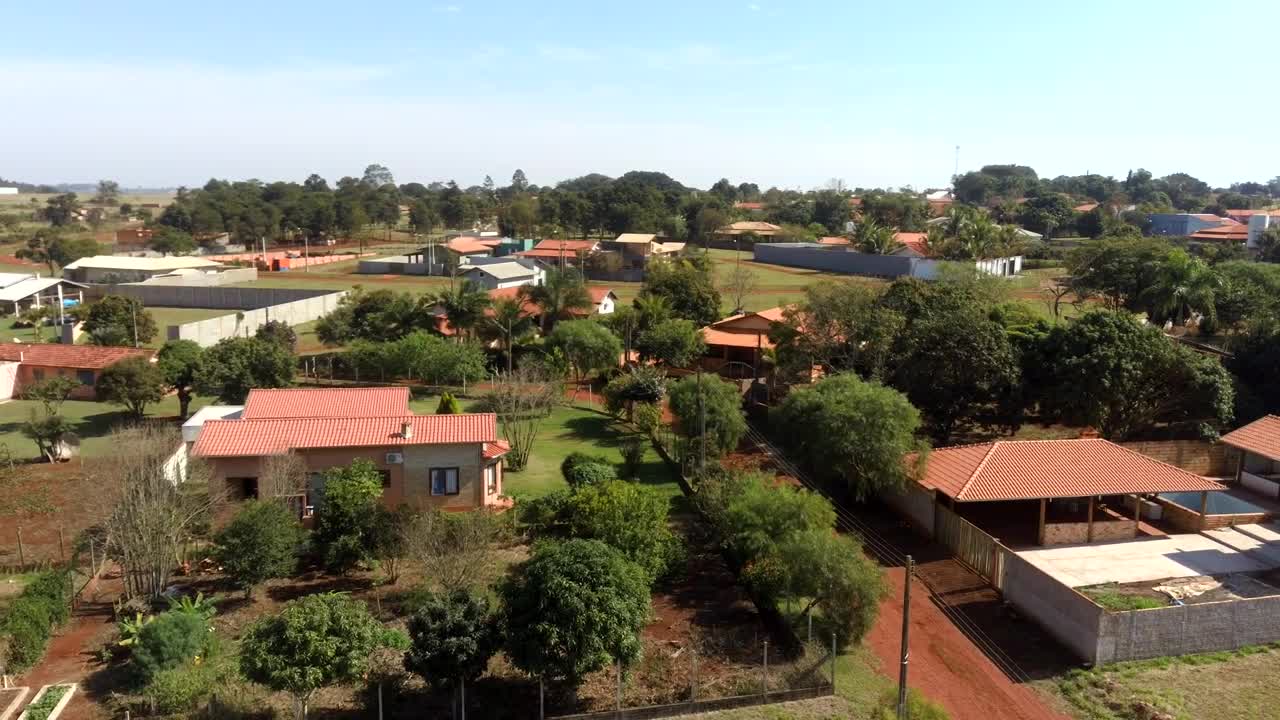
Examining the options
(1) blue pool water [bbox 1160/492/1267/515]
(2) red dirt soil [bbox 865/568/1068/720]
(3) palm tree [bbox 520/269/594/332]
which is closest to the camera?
(2) red dirt soil [bbox 865/568/1068/720]

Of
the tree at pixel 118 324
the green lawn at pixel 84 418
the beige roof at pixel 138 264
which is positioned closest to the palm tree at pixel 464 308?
the green lawn at pixel 84 418

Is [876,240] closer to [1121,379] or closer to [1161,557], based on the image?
[1121,379]

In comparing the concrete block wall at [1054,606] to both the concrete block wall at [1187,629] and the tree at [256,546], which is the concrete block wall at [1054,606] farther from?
the tree at [256,546]

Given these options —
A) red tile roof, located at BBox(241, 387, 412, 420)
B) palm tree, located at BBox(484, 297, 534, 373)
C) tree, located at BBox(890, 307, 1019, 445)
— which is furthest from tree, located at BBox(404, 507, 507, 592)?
palm tree, located at BBox(484, 297, 534, 373)

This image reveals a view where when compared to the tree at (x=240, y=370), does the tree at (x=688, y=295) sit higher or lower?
higher

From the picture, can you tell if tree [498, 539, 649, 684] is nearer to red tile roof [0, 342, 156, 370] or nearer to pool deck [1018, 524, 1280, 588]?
pool deck [1018, 524, 1280, 588]

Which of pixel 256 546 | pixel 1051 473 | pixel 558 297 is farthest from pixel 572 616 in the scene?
pixel 558 297
